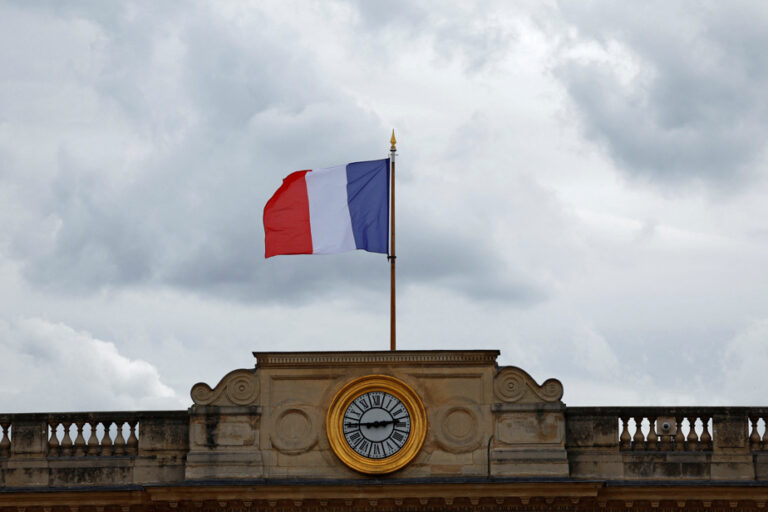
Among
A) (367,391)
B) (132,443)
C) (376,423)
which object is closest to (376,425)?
(376,423)

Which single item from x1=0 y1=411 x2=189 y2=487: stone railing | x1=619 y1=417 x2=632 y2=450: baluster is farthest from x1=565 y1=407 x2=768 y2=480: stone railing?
x1=0 y1=411 x2=189 y2=487: stone railing

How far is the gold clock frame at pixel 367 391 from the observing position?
41.4m

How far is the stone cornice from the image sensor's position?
41.7m

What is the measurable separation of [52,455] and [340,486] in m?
5.86

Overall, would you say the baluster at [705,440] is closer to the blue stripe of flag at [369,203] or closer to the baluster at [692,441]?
the baluster at [692,441]

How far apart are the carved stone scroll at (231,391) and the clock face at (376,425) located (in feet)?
6.31

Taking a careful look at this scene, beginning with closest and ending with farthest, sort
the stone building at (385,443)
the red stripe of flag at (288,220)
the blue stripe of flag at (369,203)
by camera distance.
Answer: the stone building at (385,443) < the red stripe of flag at (288,220) < the blue stripe of flag at (369,203)

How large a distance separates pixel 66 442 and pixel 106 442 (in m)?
0.79

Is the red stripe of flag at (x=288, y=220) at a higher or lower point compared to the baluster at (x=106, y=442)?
higher

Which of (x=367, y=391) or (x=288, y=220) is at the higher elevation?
(x=288, y=220)

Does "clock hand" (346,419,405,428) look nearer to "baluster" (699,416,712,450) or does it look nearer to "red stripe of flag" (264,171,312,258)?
"red stripe of flag" (264,171,312,258)

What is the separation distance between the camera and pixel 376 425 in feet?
137

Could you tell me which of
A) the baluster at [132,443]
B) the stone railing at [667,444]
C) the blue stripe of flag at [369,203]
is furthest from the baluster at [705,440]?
the baluster at [132,443]

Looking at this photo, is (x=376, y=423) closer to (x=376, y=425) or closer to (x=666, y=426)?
(x=376, y=425)
